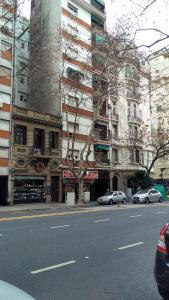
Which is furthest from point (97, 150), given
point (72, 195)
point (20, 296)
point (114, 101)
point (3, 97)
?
point (20, 296)

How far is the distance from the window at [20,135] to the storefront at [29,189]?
3.37m

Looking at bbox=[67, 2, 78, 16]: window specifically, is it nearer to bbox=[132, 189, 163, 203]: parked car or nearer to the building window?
the building window

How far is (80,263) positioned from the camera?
26.2 ft

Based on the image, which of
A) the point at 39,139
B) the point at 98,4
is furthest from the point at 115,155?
the point at 98,4

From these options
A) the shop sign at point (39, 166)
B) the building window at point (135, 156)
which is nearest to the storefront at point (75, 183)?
the shop sign at point (39, 166)

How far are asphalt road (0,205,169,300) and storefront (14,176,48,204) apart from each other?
21154 millimetres

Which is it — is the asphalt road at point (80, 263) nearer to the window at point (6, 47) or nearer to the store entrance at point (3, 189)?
the store entrance at point (3, 189)

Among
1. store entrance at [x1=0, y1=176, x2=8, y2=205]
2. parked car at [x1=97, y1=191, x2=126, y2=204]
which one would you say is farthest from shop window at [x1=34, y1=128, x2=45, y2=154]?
parked car at [x1=97, y1=191, x2=126, y2=204]

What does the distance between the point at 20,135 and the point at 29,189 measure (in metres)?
5.18

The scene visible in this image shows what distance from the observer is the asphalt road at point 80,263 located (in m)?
5.97

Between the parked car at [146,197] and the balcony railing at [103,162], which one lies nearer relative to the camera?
the parked car at [146,197]

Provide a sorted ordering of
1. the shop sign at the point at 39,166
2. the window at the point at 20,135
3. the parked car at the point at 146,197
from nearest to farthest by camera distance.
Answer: the window at the point at 20,135
the shop sign at the point at 39,166
the parked car at the point at 146,197

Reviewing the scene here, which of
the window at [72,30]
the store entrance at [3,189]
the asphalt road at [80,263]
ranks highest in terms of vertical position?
the window at [72,30]

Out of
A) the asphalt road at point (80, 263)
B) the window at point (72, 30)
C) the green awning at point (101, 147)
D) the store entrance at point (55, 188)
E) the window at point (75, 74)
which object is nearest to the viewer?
the asphalt road at point (80, 263)
